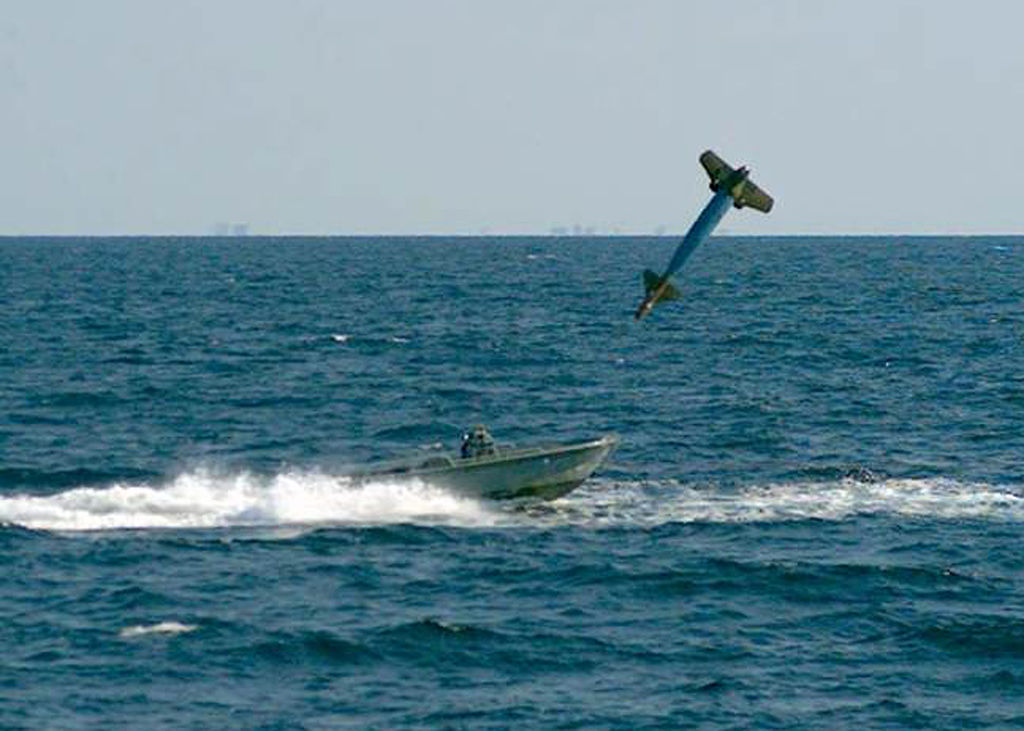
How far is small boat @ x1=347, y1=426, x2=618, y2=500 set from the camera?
179 ft

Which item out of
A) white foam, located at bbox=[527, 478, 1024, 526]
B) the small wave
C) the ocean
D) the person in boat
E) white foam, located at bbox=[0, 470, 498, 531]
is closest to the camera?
the ocean

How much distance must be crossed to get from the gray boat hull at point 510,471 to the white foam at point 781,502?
2.65 ft

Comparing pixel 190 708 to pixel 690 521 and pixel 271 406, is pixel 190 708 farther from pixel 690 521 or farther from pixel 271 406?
pixel 271 406

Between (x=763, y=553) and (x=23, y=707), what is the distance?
2178 centimetres

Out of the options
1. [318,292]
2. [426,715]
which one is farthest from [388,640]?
[318,292]

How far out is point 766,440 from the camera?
228 ft

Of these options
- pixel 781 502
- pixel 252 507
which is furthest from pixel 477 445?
pixel 781 502

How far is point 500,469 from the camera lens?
55.0 metres

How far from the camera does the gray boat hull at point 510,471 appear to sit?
54531mm

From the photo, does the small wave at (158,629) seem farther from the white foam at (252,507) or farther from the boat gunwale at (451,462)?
the boat gunwale at (451,462)
